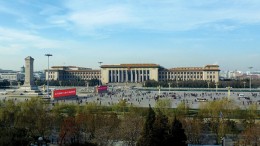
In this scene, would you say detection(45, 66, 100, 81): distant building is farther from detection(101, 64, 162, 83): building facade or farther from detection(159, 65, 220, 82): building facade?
detection(159, 65, 220, 82): building facade

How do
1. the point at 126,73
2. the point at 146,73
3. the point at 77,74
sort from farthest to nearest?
1. the point at 77,74
2. the point at 126,73
3. the point at 146,73

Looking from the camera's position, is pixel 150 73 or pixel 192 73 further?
pixel 150 73

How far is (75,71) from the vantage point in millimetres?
115688

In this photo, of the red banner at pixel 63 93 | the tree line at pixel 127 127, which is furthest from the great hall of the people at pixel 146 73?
the tree line at pixel 127 127

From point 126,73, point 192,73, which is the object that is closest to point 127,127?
point 192,73

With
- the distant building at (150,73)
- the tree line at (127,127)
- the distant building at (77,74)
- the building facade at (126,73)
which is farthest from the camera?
the distant building at (77,74)

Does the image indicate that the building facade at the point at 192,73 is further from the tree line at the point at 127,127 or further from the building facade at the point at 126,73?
the tree line at the point at 127,127

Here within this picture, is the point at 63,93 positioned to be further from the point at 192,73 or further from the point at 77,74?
the point at 77,74

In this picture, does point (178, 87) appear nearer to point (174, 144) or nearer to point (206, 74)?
point (206, 74)

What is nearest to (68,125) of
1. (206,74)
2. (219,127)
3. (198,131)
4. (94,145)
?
(94,145)

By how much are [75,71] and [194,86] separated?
46693 mm

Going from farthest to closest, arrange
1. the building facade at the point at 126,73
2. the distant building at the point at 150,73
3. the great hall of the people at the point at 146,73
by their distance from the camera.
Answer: the building facade at the point at 126,73, the distant building at the point at 150,73, the great hall of the people at the point at 146,73

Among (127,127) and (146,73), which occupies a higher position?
(146,73)

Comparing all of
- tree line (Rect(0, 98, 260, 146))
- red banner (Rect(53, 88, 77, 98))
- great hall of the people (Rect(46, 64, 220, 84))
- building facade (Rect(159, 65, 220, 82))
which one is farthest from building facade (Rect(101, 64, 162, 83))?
tree line (Rect(0, 98, 260, 146))
